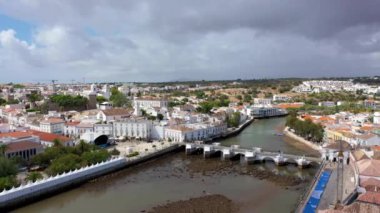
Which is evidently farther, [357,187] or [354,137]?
[354,137]

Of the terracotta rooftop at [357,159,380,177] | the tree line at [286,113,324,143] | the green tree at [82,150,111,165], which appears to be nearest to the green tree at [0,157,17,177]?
the green tree at [82,150,111,165]

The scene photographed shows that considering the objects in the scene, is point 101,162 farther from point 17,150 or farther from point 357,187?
point 357,187

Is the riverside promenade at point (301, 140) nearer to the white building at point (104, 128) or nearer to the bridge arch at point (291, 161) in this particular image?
the bridge arch at point (291, 161)

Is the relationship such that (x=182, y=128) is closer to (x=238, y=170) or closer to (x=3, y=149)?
(x=238, y=170)

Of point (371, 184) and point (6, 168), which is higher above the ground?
point (371, 184)

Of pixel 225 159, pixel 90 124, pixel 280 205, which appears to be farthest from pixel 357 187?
pixel 90 124

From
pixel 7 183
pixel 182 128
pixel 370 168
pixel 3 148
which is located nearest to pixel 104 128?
pixel 182 128
